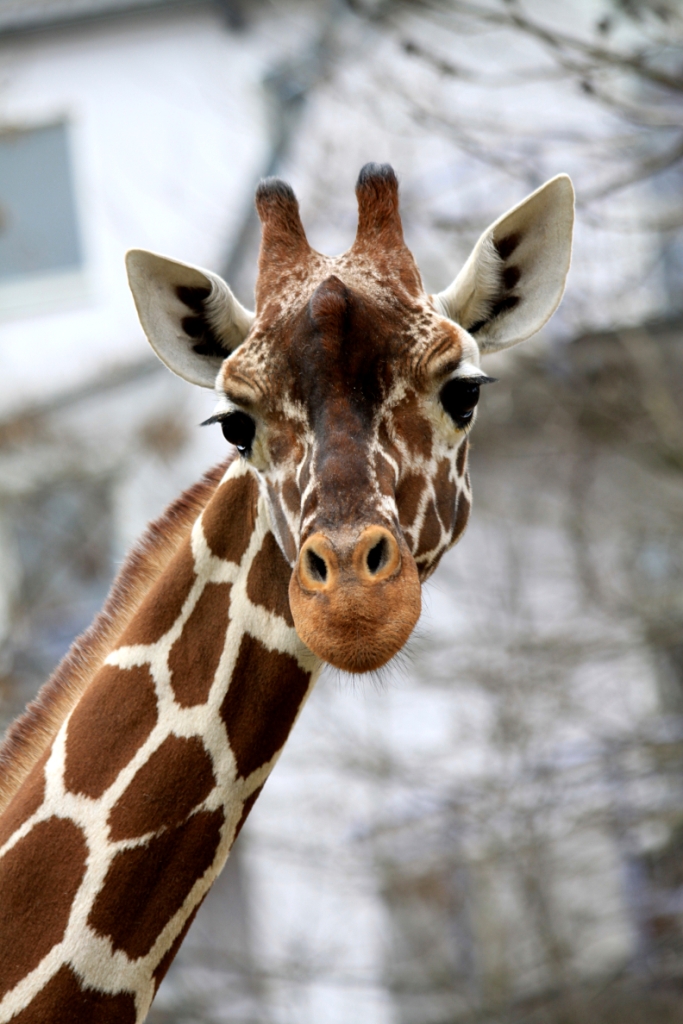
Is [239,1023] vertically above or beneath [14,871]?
beneath

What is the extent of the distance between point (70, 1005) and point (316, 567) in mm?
1489

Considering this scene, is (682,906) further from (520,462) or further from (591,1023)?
(520,462)

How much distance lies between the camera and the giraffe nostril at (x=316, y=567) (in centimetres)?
332

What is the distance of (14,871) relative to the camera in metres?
3.69

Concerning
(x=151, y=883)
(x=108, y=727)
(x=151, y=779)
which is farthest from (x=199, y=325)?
(x=151, y=883)

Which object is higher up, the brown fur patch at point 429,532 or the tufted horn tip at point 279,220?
the tufted horn tip at point 279,220

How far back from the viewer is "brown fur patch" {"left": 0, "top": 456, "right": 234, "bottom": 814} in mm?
4109

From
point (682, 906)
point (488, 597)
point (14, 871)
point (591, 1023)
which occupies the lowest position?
point (591, 1023)

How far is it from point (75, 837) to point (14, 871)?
0.66 ft

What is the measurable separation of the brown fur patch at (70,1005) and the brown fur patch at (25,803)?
0.46 meters

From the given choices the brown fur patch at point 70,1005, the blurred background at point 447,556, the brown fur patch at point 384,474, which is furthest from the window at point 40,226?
the brown fur patch at point 70,1005

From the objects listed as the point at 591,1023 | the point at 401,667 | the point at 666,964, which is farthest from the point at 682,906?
the point at 401,667

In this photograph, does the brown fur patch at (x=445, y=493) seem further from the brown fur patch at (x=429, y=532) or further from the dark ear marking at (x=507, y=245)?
the dark ear marking at (x=507, y=245)

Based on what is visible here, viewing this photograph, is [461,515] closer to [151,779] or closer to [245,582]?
[245,582]
